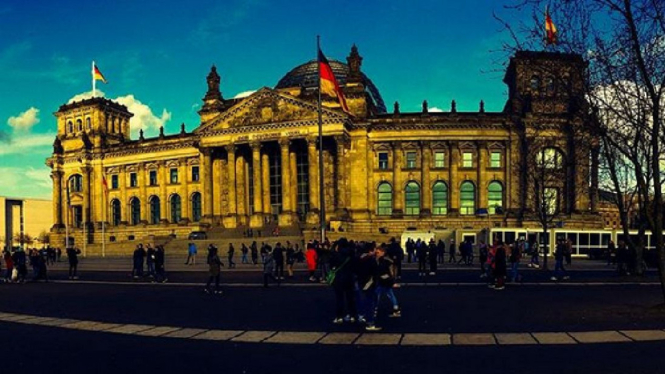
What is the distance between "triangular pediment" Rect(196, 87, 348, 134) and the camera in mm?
63594

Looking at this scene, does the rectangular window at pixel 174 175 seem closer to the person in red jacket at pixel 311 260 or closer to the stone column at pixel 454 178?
the stone column at pixel 454 178

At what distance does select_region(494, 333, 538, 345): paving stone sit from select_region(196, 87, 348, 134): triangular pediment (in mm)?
52075

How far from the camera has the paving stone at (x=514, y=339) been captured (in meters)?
10.6

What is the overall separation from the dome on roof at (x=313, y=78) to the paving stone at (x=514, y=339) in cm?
7125

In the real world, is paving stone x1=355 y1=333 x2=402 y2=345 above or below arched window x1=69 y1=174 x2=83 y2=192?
below

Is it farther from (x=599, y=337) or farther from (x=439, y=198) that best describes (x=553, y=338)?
(x=439, y=198)

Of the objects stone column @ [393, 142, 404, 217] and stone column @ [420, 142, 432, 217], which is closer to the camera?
stone column @ [420, 142, 432, 217]

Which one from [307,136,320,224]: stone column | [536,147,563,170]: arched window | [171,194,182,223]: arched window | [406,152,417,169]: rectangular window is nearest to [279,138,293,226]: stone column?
[307,136,320,224]: stone column

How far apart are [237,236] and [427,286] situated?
41253mm

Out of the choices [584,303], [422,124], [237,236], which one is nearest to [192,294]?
[584,303]

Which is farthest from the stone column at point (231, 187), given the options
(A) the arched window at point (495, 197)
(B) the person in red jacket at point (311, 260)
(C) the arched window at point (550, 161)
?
(B) the person in red jacket at point (311, 260)

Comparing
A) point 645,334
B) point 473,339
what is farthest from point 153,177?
point 645,334

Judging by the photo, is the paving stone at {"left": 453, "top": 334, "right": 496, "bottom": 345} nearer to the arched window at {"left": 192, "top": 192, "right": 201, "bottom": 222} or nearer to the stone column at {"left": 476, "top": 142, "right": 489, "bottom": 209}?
the stone column at {"left": 476, "top": 142, "right": 489, "bottom": 209}

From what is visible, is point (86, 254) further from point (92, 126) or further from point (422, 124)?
point (422, 124)
